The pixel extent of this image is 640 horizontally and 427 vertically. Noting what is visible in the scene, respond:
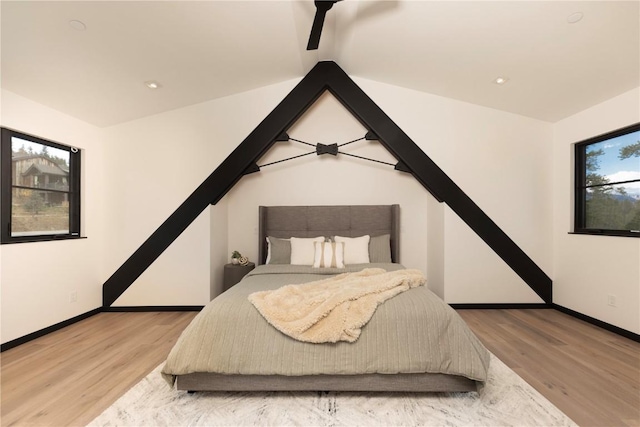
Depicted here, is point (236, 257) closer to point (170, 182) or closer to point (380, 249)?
point (170, 182)

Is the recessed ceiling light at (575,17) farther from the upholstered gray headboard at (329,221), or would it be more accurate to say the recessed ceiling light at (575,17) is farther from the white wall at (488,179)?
the upholstered gray headboard at (329,221)

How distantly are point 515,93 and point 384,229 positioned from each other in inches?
80.0

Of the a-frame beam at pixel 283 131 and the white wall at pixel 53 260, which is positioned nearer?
the white wall at pixel 53 260

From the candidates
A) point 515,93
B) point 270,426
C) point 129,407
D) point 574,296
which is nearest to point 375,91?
point 515,93

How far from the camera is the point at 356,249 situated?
11.2 feet

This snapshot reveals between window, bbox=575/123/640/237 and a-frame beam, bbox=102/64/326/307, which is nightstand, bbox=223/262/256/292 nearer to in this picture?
a-frame beam, bbox=102/64/326/307

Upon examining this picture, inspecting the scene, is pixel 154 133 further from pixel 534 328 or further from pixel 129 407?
pixel 534 328

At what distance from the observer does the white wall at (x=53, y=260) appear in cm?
247

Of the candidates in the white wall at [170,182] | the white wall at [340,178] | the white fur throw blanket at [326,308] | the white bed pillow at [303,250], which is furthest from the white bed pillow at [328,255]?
the white wall at [170,182]

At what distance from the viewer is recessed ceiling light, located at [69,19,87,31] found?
1977mm

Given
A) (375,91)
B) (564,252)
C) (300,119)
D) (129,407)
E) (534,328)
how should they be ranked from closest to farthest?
(129,407)
(534,328)
(564,252)
(375,91)
(300,119)

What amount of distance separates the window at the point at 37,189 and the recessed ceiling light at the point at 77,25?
126cm

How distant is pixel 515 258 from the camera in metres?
3.47

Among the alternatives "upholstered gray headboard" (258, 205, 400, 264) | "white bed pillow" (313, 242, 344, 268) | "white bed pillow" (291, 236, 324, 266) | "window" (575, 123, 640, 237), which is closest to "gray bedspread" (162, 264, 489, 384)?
"white bed pillow" (313, 242, 344, 268)
